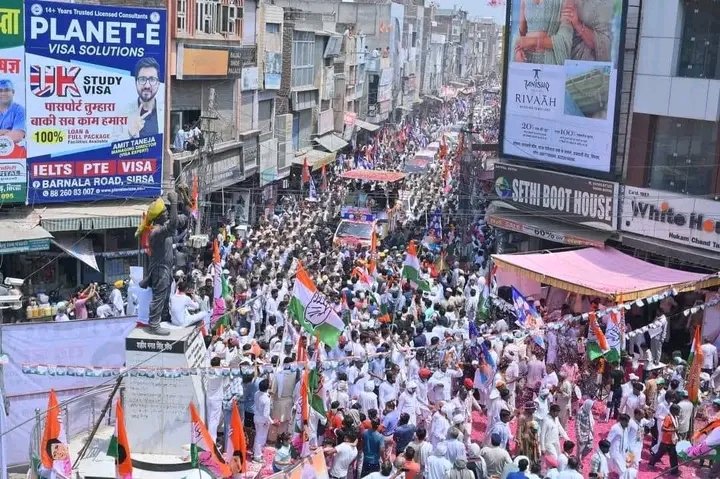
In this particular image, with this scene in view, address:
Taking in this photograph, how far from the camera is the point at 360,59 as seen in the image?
50.2 m

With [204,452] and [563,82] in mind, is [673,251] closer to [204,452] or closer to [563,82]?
A: [563,82]

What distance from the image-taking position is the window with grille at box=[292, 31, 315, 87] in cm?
3600

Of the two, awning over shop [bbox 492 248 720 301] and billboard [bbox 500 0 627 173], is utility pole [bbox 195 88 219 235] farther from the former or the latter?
awning over shop [bbox 492 248 720 301]

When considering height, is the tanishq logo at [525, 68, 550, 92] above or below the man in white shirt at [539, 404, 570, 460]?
above

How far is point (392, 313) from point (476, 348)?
10.7 feet

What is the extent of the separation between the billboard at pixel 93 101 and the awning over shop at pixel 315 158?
14.1 metres

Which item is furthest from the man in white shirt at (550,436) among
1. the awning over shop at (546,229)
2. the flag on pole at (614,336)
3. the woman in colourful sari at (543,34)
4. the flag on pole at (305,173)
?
the flag on pole at (305,173)

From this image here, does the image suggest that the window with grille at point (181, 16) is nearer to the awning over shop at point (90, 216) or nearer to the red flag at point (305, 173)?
the awning over shop at point (90, 216)

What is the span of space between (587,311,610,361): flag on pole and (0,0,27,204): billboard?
1234 cm

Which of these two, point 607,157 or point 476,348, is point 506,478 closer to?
point 476,348

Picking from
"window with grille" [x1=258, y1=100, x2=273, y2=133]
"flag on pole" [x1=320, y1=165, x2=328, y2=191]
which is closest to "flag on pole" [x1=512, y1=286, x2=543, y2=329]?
"window with grille" [x1=258, y1=100, x2=273, y2=133]

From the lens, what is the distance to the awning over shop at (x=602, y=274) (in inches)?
714

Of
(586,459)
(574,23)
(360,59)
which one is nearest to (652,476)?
(586,459)

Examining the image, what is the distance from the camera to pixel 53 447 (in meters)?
10.2
